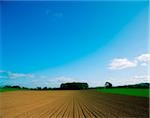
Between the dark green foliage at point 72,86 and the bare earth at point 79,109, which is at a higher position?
the dark green foliage at point 72,86

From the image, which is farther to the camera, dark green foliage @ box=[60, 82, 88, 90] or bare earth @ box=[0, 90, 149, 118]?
dark green foliage @ box=[60, 82, 88, 90]

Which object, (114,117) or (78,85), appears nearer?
(114,117)

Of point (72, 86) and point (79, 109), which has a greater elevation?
point (72, 86)

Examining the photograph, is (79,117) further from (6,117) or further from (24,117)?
(6,117)

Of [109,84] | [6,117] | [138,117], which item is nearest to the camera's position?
[138,117]

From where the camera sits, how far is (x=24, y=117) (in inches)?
428

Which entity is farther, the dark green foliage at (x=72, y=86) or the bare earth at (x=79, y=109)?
the dark green foliage at (x=72, y=86)

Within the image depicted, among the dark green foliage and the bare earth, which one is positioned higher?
the dark green foliage

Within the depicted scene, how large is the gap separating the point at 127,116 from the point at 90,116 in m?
1.75

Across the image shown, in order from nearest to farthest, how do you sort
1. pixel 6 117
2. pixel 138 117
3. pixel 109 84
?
pixel 138 117 → pixel 6 117 → pixel 109 84

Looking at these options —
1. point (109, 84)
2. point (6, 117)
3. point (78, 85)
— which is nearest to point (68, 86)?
point (78, 85)

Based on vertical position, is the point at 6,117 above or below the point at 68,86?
below

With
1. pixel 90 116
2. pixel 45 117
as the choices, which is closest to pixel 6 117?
pixel 45 117

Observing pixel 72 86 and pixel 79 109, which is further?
pixel 72 86
